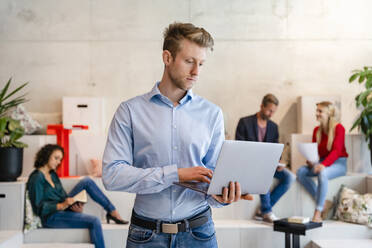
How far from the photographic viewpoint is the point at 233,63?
6176 millimetres

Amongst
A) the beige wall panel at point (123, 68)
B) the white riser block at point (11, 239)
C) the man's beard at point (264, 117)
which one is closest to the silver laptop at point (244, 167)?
the white riser block at point (11, 239)

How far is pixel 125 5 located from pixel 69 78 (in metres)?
1.23

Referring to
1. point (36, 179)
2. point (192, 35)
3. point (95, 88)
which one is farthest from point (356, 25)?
point (192, 35)

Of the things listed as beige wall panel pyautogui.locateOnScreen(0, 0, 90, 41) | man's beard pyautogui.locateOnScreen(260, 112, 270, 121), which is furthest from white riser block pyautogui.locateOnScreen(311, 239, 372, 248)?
beige wall panel pyautogui.locateOnScreen(0, 0, 90, 41)

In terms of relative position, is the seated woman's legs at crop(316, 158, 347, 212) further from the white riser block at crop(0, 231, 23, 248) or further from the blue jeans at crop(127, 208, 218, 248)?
the blue jeans at crop(127, 208, 218, 248)

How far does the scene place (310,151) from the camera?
15.8 feet

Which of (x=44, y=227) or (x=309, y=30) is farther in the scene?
(x=309, y=30)

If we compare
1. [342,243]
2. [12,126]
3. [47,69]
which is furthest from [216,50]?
[342,243]

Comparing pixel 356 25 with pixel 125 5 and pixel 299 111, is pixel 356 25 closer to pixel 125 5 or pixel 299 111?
pixel 299 111

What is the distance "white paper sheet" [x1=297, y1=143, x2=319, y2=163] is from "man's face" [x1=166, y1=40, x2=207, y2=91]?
331 cm

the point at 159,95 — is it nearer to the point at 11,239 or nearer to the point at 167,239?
the point at 167,239

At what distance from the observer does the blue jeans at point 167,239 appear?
5.53ft

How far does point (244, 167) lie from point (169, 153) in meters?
0.29

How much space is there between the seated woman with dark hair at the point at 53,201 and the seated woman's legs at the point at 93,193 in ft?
0.63
